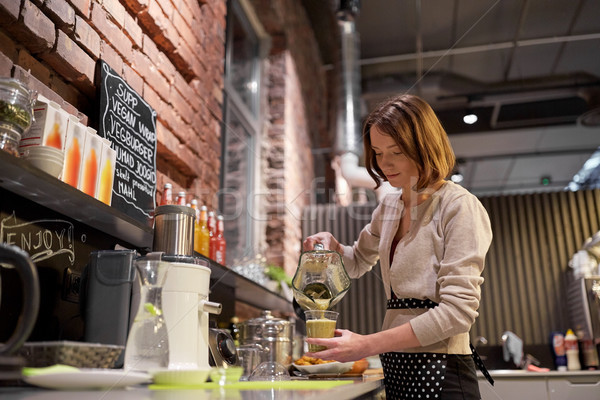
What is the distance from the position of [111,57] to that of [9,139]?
2.73 feet

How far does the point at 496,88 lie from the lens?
17.9 ft

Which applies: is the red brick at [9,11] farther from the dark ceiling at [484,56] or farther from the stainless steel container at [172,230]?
the dark ceiling at [484,56]

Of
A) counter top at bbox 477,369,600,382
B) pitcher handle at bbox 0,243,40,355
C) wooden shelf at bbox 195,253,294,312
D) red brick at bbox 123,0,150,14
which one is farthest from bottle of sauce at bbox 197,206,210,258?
counter top at bbox 477,369,600,382

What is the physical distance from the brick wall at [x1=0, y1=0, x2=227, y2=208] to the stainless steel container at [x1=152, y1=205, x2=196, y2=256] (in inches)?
16.8

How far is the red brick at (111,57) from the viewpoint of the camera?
181cm

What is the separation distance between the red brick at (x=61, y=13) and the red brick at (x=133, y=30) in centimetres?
37

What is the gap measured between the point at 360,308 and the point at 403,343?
11.5 feet

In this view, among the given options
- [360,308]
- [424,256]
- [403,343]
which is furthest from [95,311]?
[360,308]

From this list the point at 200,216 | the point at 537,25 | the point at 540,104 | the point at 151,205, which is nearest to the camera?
the point at 151,205

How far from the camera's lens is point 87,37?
67.5 inches

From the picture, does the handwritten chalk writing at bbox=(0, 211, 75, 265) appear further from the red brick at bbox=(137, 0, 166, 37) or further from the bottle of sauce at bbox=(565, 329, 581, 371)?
the bottle of sauce at bbox=(565, 329, 581, 371)

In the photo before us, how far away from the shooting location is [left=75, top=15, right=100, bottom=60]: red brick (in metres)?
1.66

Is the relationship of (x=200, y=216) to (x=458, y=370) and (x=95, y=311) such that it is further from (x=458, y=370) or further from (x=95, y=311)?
(x=458, y=370)

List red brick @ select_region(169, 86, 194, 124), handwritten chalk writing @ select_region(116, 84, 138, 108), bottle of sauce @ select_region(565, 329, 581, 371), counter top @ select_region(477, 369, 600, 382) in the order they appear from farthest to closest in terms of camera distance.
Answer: bottle of sauce @ select_region(565, 329, 581, 371) < counter top @ select_region(477, 369, 600, 382) < red brick @ select_region(169, 86, 194, 124) < handwritten chalk writing @ select_region(116, 84, 138, 108)
